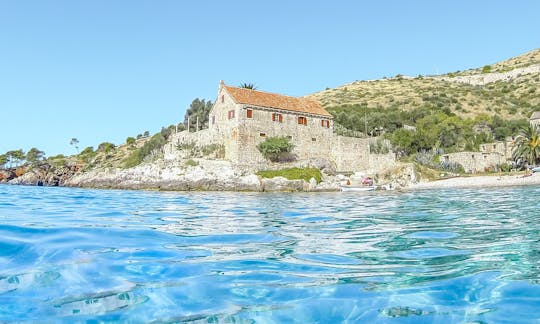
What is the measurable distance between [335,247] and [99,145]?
3227 inches

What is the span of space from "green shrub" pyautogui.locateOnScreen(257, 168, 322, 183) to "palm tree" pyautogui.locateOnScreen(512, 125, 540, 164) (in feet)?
60.2

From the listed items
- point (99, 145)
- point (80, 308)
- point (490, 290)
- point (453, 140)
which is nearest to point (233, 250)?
point (80, 308)

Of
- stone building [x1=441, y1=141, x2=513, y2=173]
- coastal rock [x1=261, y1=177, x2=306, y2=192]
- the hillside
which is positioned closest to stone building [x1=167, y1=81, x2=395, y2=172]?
coastal rock [x1=261, y1=177, x2=306, y2=192]

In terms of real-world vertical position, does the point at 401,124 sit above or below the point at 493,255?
above

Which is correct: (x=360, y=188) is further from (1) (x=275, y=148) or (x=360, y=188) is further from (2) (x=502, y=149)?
(2) (x=502, y=149)

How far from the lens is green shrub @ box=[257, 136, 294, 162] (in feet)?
127

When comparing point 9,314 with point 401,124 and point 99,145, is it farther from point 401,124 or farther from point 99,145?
point 99,145

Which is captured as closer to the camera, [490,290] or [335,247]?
[490,290]

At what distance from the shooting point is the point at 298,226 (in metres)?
8.44

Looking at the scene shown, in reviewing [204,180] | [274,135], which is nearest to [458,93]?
[274,135]

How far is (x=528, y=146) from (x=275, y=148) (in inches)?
887

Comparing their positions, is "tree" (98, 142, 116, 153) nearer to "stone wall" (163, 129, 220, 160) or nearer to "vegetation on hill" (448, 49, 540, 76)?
"stone wall" (163, 129, 220, 160)

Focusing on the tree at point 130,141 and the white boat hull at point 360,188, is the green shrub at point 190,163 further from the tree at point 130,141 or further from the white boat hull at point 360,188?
the tree at point 130,141

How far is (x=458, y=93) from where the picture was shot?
79.6 metres
